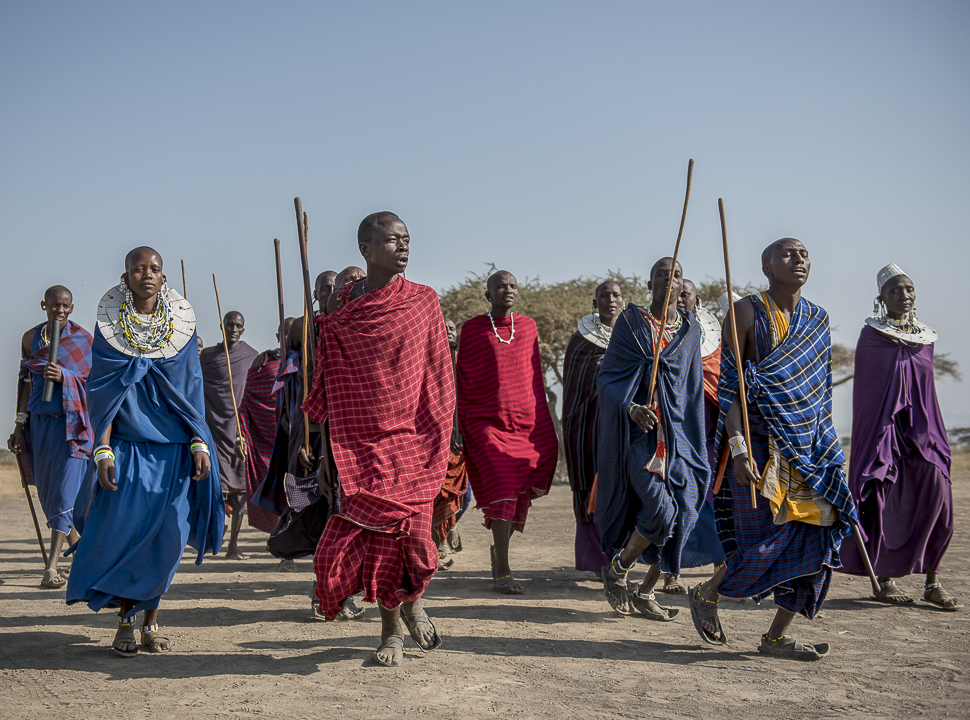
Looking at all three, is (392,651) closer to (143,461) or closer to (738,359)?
(143,461)

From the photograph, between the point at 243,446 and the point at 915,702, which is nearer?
the point at 915,702

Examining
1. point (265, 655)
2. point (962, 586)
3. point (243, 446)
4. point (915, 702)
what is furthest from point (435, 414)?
point (962, 586)

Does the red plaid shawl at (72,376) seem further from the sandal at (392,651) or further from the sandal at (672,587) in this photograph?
the sandal at (672,587)

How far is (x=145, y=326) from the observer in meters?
6.01

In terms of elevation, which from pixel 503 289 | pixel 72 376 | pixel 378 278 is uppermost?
pixel 503 289

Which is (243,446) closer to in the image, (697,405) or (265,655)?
(265,655)

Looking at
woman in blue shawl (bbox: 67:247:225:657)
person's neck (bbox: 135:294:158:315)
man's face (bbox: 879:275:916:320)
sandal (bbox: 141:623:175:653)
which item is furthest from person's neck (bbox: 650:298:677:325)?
sandal (bbox: 141:623:175:653)

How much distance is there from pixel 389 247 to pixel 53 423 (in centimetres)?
479

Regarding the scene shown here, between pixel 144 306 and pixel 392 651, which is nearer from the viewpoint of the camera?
pixel 392 651

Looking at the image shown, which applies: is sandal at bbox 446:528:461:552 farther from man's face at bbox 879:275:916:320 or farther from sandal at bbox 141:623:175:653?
man's face at bbox 879:275:916:320

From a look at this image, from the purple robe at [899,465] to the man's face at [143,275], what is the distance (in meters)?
5.49

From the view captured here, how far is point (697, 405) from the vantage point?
6.98 metres

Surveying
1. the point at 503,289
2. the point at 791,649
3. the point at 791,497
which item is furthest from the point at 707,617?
the point at 503,289

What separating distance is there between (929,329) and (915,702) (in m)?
4.13
